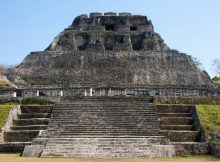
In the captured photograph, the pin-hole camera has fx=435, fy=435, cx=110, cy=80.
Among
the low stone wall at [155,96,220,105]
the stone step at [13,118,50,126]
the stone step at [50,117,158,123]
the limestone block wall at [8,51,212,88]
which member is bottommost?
the stone step at [13,118,50,126]

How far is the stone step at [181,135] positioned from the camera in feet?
54.0

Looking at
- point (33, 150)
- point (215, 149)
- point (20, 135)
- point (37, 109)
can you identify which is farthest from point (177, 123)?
point (20, 135)

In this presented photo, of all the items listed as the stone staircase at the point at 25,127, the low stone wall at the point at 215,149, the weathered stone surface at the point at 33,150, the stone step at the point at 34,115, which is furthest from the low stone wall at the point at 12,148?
the low stone wall at the point at 215,149

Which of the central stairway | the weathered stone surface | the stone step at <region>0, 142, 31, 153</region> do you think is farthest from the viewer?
the stone step at <region>0, 142, 31, 153</region>

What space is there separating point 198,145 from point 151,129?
2.04 m

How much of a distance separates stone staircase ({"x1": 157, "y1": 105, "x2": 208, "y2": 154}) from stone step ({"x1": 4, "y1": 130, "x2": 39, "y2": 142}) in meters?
5.03

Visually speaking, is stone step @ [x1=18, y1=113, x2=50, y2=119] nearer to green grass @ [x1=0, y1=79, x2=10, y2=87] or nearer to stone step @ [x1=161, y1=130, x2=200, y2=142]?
stone step @ [x1=161, y1=130, x2=200, y2=142]

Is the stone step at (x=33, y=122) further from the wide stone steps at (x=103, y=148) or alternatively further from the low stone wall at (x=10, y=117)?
the wide stone steps at (x=103, y=148)

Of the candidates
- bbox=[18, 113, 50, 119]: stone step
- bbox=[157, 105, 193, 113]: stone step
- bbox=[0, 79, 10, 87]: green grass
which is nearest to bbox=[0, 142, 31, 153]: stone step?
bbox=[18, 113, 50, 119]: stone step

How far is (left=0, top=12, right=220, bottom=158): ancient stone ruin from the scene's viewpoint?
50.6 ft

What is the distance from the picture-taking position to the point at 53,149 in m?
15.0

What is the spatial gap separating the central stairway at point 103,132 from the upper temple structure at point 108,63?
738cm

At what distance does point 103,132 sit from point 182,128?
3213 mm

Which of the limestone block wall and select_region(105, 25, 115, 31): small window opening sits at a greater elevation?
select_region(105, 25, 115, 31): small window opening
